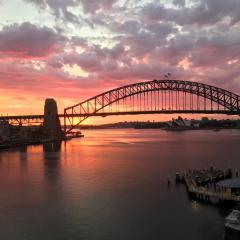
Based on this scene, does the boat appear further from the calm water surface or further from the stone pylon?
the stone pylon

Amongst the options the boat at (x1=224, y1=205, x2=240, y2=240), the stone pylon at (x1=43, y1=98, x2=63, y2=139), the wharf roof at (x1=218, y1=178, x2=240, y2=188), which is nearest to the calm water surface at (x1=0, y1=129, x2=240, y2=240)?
the boat at (x1=224, y1=205, x2=240, y2=240)

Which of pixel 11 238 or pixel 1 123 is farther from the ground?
pixel 1 123

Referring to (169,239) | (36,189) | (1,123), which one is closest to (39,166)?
(36,189)

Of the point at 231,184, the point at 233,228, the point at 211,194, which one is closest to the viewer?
the point at 233,228

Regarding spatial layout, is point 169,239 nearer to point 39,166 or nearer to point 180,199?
point 180,199

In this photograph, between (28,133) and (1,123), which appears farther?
(28,133)

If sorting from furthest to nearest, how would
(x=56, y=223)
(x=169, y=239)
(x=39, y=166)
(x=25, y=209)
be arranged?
(x=39, y=166), (x=25, y=209), (x=56, y=223), (x=169, y=239)

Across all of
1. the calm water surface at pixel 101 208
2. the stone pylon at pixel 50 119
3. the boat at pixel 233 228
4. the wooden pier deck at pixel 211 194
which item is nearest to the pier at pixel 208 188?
the wooden pier deck at pixel 211 194

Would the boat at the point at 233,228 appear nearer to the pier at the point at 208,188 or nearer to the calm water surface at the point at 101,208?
the calm water surface at the point at 101,208

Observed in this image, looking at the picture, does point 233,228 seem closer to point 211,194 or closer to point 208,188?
point 211,194

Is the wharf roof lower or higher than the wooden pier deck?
higher

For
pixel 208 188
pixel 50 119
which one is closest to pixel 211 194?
pixel 208 188
